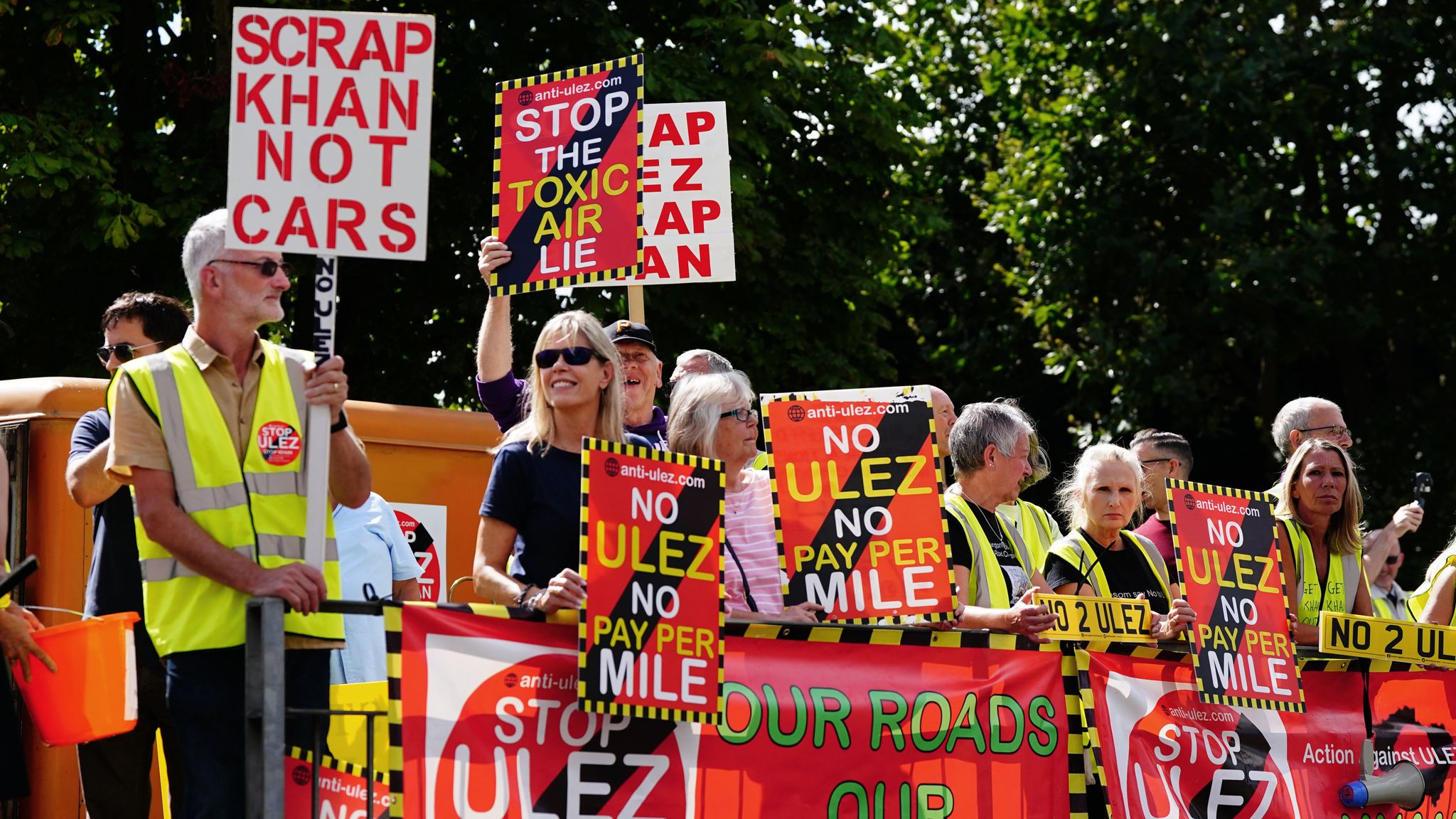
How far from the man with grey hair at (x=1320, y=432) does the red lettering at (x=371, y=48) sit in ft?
15.7

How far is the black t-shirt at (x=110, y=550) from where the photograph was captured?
552cm

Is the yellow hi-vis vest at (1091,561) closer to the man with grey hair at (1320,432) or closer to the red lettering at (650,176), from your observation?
the man with grey hair at (1320,432)

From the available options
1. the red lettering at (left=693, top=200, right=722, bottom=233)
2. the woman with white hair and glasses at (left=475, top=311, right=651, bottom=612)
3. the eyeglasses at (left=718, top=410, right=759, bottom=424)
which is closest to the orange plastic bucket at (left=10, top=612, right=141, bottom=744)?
→ the woman with white hair and glasses at (left=475, top=311, right=651, bottom=612)

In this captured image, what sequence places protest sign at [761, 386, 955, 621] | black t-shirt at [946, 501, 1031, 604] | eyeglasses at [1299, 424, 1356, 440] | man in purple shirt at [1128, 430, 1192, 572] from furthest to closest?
man in purple shirt at [1128, 430, 1192, 572]
eyeglasses at [1299, 424, 1356, 440]
black t-shirt at [946, 501, 1031, 604]
protest sign at [761, 386, 955, 621]

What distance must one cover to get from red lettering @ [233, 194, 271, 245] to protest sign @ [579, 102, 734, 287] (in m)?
3.03

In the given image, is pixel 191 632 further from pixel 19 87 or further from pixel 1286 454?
pixel 19 87

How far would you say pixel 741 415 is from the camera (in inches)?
236

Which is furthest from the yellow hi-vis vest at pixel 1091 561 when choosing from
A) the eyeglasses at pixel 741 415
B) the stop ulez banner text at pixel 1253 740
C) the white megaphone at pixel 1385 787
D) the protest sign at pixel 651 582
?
the protest sign at pixel 651 582

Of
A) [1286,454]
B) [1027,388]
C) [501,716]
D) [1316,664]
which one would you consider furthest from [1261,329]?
[501,716]

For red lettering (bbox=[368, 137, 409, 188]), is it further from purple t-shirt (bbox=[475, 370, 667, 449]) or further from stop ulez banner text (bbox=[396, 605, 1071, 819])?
purple t-shirt (bbox=[475, 370, 667, 449])

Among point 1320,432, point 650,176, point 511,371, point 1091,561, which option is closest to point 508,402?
point 511,371

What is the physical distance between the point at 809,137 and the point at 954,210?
29.4ft

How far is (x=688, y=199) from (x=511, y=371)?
147 centimetres

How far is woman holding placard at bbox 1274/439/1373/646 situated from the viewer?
725cm
